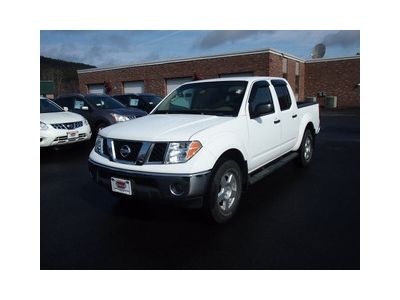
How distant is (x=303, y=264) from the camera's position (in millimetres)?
2871

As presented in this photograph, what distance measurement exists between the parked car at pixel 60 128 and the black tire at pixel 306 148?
569 cm

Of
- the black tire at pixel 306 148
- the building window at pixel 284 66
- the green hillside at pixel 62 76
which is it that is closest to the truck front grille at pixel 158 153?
the black tire at pixel 306 148

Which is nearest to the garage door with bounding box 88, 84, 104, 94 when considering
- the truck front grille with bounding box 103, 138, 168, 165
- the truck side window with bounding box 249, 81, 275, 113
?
the truck side window with bounding box 249, 81, 275, 113

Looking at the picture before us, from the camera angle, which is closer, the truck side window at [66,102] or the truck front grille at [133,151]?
the truck front grille at [133,151]

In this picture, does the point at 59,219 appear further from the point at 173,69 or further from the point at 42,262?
the point at 173,69

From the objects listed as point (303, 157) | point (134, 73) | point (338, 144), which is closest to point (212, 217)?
point (303, 157)

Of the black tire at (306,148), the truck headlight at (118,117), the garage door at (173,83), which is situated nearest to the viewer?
the black tire at (306,148)

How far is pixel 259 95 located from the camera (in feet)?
15.2

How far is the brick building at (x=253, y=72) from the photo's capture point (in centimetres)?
2180

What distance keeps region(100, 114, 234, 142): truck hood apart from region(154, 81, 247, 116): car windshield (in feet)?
0.96

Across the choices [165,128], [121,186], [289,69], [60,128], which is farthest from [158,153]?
[289,69]

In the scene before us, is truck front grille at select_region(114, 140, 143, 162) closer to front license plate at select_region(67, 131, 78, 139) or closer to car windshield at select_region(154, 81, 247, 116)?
car windshield at select_region(154, 81, 247, 116)

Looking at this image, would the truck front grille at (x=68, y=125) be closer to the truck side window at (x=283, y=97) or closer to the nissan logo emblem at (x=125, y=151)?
the nissan logo emblem at (x=125, y=151)

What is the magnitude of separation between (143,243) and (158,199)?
526mm
